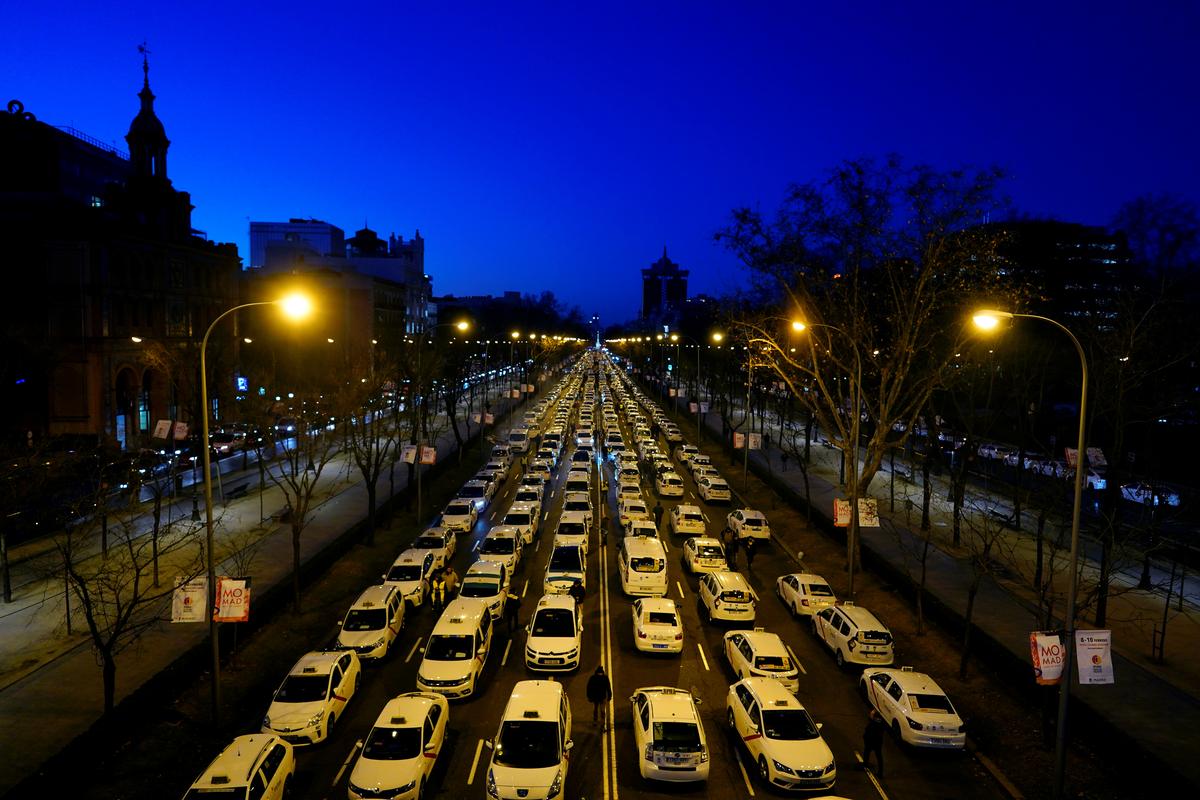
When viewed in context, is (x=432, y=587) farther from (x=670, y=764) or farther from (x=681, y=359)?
(x=681, y=359)

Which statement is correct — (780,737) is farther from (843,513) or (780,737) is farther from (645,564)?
(843,513)

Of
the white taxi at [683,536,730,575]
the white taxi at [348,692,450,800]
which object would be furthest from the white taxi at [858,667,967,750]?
the white taxi at [683,536,730,575]

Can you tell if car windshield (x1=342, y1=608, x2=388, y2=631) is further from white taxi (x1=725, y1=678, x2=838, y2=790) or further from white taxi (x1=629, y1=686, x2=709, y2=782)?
white taxi (x1=725, y1=678, x2=838, y2=790)

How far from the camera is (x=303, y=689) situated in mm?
15398

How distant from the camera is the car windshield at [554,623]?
18.8m

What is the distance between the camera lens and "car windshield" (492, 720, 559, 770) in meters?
12.8

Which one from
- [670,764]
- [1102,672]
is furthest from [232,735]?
[1102,672]

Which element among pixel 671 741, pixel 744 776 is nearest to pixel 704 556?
pixel 744 776

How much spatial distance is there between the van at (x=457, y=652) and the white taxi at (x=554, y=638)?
116cm

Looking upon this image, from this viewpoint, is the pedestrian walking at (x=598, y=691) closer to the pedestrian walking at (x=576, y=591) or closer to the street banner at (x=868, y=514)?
the pedestrian walking at (x=576, y=591)

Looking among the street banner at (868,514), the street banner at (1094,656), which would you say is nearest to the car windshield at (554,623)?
the street banner at (868,514)

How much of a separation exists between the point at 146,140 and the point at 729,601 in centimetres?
6378

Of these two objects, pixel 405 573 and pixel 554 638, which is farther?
pixel 405 573

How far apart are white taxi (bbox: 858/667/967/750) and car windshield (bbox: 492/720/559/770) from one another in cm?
682
